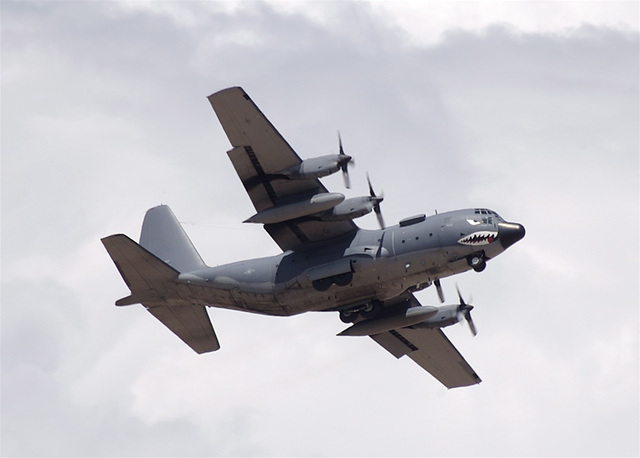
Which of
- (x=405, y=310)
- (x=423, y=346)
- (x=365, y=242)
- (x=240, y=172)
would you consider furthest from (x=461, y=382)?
(x=240, y=172)

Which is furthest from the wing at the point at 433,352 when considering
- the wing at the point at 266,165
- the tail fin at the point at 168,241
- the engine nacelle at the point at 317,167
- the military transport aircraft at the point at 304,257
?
the engine nacelle at the point at 317,167

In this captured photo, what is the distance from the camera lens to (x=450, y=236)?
1411 inches

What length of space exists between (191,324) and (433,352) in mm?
9547

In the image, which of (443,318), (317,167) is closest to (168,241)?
(317,167)

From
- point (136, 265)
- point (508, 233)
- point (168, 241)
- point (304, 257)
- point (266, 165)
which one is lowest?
point (508, 233)

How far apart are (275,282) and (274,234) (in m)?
1.70

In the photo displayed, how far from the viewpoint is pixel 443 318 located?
41.2m

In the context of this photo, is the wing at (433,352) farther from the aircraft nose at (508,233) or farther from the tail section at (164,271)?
the aircraft nose at (508,233)

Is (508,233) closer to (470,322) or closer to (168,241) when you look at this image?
(470,322)

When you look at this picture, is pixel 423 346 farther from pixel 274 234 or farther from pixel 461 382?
pixel 274 234

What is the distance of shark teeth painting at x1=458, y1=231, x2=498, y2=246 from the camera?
35750 mm

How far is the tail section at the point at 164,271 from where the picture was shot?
37.9 meters

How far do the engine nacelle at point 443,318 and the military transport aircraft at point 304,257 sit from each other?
81 millimetres

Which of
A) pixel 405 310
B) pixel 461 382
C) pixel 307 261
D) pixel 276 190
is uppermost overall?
pixel 276 190
